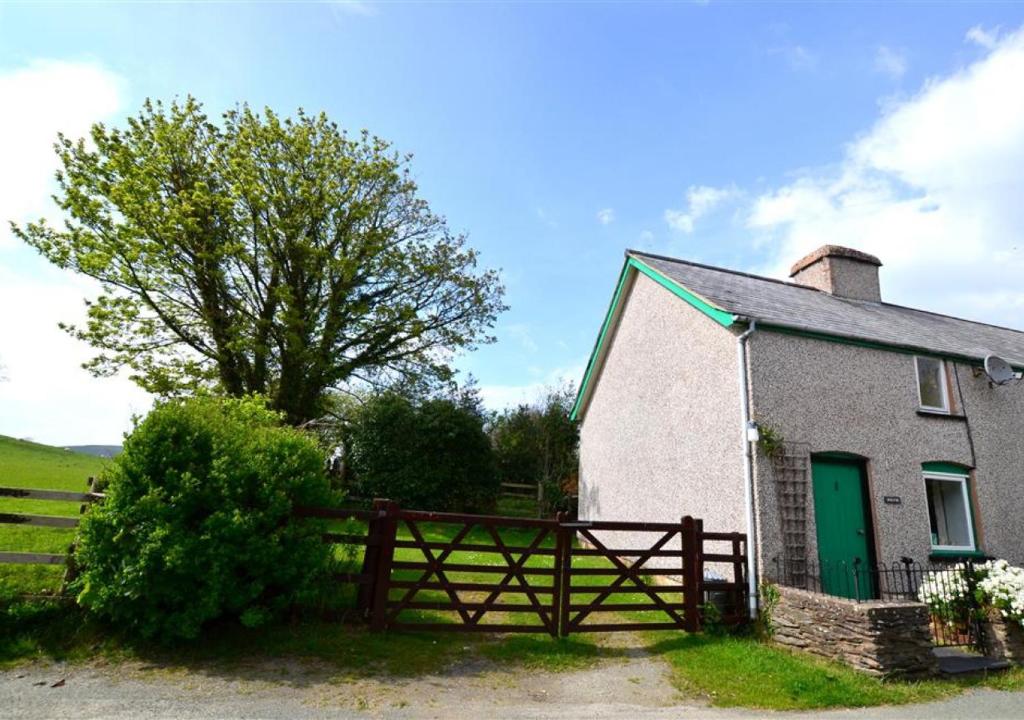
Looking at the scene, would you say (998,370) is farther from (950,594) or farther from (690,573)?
(690,573)

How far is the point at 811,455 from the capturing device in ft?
31.4

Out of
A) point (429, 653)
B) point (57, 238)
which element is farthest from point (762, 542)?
point (57, 238)

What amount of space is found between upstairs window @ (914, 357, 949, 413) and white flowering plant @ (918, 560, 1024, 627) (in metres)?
3.63

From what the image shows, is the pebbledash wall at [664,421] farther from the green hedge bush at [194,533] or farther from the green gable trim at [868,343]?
the green hedge bush at [194,533]

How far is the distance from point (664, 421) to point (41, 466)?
26457 mm

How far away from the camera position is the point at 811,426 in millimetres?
9703

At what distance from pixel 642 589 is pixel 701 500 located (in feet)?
9.22

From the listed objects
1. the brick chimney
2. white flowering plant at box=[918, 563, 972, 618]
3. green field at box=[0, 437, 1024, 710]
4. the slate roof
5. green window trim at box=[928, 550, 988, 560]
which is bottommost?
green field at box=[0, 437, 1024, 710]

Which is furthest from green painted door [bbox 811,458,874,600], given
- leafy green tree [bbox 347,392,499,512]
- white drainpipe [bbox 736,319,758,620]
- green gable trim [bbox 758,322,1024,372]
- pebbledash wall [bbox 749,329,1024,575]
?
leafy green tree [bbox 347,392,499,512]

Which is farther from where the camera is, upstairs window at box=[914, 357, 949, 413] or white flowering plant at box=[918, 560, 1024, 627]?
upstairs window at box=[914, 357, 949, 413]

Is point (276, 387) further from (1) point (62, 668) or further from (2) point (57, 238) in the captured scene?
(1) point (62, 668)

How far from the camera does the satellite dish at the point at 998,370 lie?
11.5m

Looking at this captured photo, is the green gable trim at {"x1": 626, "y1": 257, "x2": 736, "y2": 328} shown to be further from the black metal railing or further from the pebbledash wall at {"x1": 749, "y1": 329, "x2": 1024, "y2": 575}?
the black metal railing

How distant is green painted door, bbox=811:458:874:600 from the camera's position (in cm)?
923
